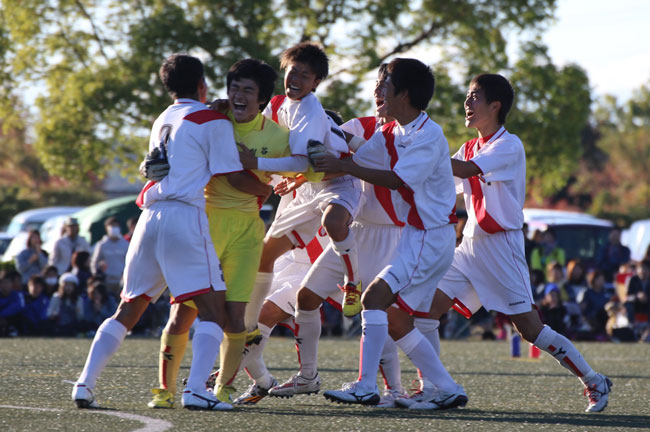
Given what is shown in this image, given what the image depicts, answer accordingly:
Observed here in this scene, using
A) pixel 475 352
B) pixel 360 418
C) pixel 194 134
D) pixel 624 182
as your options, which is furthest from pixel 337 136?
pixel 624 182

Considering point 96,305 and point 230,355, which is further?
point 96,305

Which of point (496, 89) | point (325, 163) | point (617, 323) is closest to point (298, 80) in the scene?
point (325, 163)

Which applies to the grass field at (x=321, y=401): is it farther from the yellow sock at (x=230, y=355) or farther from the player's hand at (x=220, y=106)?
the player's hand at (x=220, y=106)

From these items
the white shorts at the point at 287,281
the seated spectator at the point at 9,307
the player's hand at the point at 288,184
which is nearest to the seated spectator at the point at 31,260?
the seated spectator at the point at 9,307

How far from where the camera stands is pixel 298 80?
6.35 m

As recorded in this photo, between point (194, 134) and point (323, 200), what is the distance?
1043mm

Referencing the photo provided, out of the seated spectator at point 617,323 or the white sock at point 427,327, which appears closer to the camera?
the white sock at point 427,327

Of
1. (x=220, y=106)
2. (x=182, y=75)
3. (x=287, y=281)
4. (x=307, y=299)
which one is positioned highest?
(x=182, y=75)

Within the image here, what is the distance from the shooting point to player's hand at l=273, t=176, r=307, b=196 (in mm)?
6398

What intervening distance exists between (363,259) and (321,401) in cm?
101

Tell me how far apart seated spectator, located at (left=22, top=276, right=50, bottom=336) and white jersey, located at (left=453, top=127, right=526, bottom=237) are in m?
9.39

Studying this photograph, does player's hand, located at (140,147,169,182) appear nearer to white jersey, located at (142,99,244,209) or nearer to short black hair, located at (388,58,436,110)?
white jersey, located at (142,99,244,209)

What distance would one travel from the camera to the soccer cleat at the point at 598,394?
6504 millimetres

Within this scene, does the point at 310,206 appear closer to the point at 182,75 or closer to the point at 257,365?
the point at 257,365
